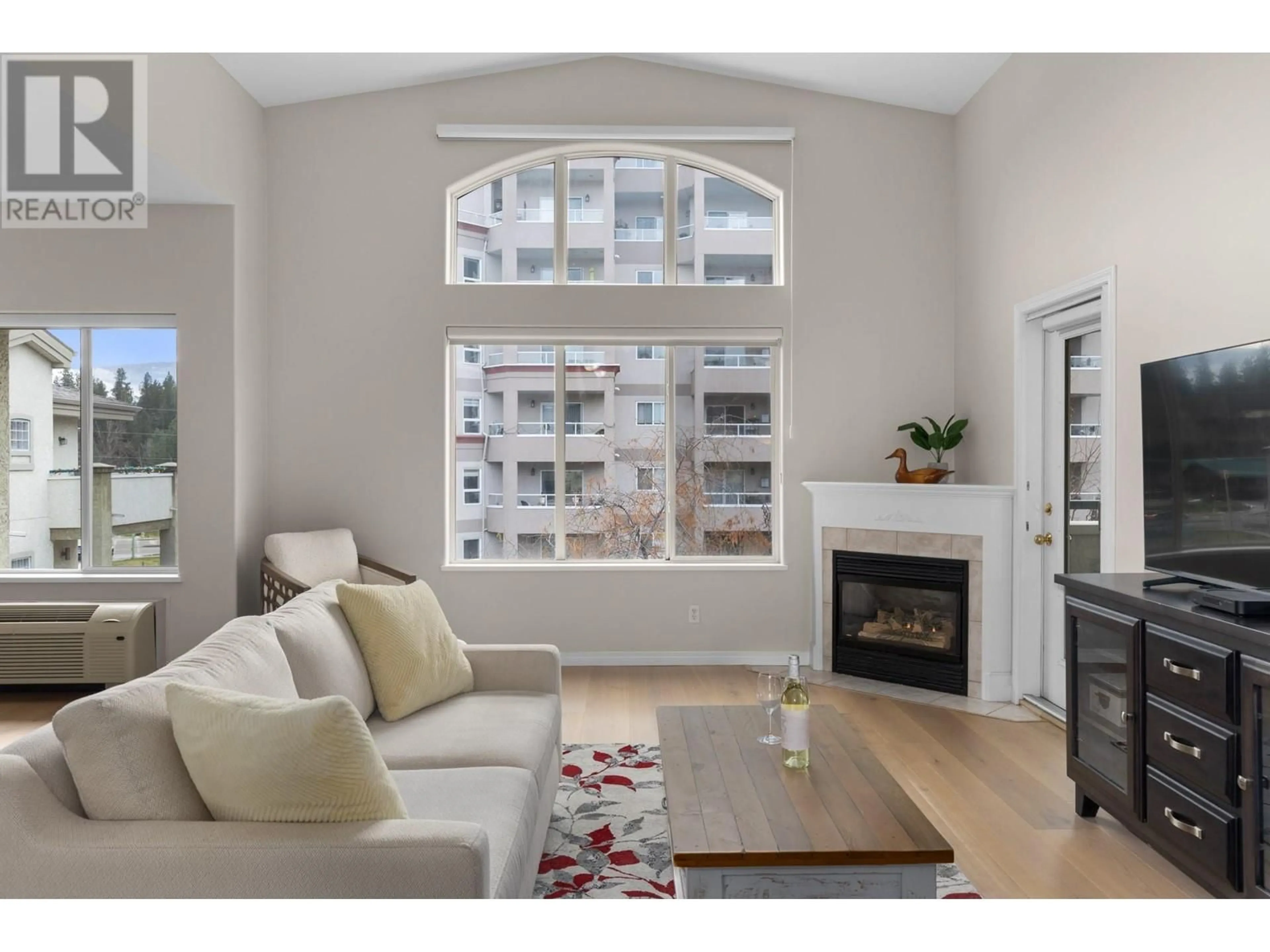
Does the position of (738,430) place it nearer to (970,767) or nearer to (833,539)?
(833,539)

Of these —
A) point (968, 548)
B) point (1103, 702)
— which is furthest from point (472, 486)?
point (1103, 702)

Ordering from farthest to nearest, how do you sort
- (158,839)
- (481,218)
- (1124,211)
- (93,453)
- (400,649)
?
(481,218) < (93,453) < (1124,211) < (400,649) < (158,839)

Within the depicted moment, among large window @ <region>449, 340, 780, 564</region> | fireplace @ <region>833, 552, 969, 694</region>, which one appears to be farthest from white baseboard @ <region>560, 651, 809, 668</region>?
large window @ <region>449, 340, 780, 564</region>

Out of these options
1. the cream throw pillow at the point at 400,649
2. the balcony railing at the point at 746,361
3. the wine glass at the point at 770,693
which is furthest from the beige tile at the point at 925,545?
the cream throw pillow at the point at 400,649

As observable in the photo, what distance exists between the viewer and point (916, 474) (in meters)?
4.98

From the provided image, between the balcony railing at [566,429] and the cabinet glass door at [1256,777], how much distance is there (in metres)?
3.78

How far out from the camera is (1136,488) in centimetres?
343

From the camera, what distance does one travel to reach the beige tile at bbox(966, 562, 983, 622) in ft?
15.3

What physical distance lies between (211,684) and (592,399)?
3.74 meters

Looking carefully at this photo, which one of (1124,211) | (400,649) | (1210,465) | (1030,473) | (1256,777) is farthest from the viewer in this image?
(1030,473)

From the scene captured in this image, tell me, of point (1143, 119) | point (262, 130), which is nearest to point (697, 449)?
point (1143, 119)

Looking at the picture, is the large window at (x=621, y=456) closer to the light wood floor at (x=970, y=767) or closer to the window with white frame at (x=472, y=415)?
the window with white frame at (x=472, y=415)

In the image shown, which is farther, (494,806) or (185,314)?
(185,314)

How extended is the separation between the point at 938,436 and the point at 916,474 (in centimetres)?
30
